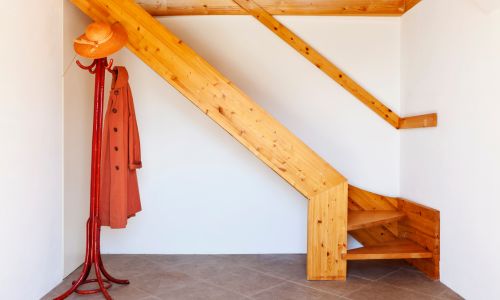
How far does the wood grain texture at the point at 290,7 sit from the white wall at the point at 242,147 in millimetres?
98

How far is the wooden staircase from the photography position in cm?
337

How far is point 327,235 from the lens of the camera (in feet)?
11.6

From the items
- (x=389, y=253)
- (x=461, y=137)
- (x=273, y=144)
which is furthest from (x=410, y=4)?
(x=389, y=253)

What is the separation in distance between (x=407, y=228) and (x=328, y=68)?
5.76 ft

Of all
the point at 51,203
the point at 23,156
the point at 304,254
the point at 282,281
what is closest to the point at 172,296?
the point at 282,281

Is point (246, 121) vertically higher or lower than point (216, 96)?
lower

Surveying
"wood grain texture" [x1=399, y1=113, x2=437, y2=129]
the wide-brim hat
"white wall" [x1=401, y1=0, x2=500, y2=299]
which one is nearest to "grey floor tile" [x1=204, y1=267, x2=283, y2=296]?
"white wall" [x1=401, y1=0, x2=500, y2=299]

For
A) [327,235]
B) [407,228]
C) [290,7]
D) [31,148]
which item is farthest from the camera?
[290,7]

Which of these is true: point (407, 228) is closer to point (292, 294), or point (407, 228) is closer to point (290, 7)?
point (292, 294)

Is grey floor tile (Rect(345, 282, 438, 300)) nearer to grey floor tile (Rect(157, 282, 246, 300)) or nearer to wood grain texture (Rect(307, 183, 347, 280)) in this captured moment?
wood grain texture (Rect(307, 183, 347, 280))

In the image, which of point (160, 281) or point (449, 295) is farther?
point (160, 281)

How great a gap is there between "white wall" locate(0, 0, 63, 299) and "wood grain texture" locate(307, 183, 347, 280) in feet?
6.56

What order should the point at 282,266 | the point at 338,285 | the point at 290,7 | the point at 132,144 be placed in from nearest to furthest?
the point at 132,144 → the point at 338,285 → the point at 282,266 → the point at 290,7

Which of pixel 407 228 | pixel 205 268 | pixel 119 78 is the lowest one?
pixel 205 268
